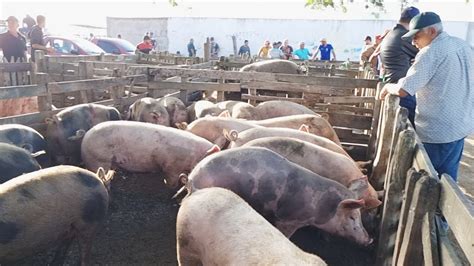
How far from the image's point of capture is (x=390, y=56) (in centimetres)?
538

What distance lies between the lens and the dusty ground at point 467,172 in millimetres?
6102

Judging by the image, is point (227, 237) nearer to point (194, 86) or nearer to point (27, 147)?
point (27, 147)

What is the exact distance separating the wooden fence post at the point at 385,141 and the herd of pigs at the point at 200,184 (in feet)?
1.13

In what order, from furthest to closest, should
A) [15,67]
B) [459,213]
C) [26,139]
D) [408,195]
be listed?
[15,67], [26,139], [408,195], [459,213]

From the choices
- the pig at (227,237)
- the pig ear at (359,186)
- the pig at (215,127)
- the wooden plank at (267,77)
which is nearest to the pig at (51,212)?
the pig at (227,237)

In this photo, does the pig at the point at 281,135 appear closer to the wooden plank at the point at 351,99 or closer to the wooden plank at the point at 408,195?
the wooden plank at the point at 351,99

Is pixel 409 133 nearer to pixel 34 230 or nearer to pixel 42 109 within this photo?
pixel 34 230

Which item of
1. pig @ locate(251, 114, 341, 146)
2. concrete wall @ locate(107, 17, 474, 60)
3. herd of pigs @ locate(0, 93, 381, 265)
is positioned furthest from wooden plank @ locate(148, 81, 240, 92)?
concrete wall @ locate(107, 17, 474, 60)

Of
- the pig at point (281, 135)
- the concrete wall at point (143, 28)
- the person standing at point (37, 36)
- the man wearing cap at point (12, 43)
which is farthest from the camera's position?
the concrete wall at point (143, 28)

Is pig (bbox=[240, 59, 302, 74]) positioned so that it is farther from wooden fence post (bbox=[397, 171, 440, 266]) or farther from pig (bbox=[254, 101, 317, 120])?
wooden fence post (bbox=[397, 171, 440, 266])

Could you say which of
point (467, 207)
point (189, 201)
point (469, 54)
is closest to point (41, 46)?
point (189, 201)

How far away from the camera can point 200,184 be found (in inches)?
151

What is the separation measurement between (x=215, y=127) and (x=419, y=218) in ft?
11.8

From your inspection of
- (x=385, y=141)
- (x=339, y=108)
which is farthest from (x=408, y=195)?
(x=339, y=108)
